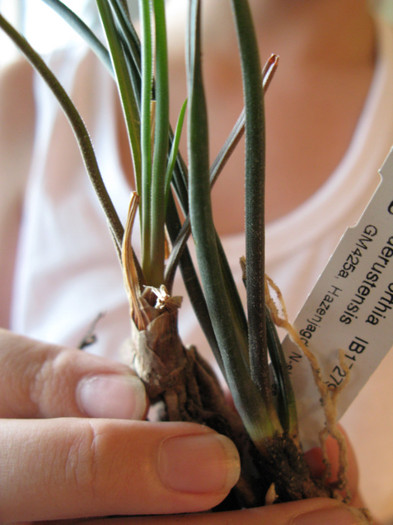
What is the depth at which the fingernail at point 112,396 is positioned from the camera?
271 mm

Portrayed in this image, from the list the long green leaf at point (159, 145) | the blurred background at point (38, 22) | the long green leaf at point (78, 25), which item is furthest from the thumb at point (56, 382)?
the blurred background at point (38, 22)

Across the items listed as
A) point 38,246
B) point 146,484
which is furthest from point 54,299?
point 146,484

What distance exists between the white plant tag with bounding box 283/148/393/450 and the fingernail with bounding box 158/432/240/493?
0.07 meters

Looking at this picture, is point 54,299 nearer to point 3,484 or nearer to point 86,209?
point 86,209

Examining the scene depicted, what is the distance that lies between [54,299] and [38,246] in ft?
0.35

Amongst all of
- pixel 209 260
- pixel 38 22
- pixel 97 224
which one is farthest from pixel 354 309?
pixel 38 22

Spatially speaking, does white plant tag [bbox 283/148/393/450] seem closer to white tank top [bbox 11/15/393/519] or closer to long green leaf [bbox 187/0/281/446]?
long green leaf [bbox 187/0/281/446]

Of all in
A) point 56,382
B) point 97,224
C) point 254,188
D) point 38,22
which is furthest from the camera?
point 38,22

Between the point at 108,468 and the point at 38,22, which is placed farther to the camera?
the point at 38,22

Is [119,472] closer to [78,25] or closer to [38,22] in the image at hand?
[78,25]

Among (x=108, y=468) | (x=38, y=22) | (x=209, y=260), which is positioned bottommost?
(x=108, y=468)

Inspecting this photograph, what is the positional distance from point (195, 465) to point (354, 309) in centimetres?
14

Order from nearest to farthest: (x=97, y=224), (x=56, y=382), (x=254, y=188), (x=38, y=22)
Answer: (x=254, y=188) < (x=56, y=382) < (x=97, y=224) < (x=38, y=22)

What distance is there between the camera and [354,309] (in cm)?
23
